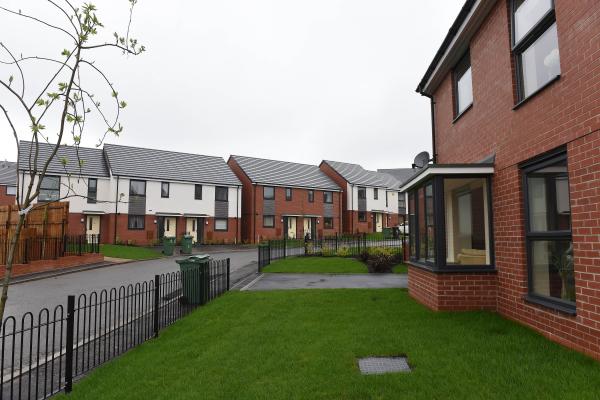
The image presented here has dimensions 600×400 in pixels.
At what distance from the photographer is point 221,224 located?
124 ft

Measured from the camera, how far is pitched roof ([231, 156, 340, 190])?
40969mm

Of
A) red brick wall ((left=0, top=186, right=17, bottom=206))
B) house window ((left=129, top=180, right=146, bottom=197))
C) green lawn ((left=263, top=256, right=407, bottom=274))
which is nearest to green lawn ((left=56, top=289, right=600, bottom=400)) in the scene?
green lawn ((left=263, top=256, right=407, bottom=274))

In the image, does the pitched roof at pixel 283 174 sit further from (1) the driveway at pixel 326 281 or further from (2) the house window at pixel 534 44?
(2) the house window at pixel 534 44

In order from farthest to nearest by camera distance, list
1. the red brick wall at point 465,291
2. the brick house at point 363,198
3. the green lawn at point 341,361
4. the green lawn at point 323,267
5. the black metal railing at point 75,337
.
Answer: the brick house at point 363,198 < the green lawn at point 323,267 < the red brick wall at point 465,291 < the black metal railing at point 75,337 < the green lawn at point 341,361

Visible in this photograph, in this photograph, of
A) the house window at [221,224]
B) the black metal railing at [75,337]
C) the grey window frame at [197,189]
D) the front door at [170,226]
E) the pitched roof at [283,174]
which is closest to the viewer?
the black metal railing at [75,337]

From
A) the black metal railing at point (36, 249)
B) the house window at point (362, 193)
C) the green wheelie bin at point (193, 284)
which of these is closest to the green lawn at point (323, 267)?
the green wheelie bin at point (193, 284)

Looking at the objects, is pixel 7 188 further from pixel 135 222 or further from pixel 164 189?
pixel 164 189

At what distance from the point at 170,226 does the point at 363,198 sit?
22769 mm

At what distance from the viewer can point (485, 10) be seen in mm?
7496

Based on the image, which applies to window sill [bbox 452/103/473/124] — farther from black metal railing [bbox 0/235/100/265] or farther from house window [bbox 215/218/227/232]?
house window [bbox 215/218/227/232]

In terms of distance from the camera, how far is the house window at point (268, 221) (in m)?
39.6

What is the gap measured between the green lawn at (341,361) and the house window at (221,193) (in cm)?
3089

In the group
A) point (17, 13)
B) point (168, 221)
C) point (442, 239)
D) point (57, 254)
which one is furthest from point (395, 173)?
point (17, 13)

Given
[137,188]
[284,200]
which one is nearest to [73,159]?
[137,188]
